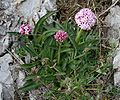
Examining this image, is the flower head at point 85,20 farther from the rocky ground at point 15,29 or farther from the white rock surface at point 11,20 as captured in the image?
the white rock surface at point 11,20

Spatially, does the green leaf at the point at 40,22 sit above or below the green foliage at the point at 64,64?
above

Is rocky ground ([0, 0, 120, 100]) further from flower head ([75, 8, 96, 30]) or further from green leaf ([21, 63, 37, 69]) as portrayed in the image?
flower head ([75, 8, 96, 30])

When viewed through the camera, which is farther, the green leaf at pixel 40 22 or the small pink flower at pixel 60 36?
the green leaf at pixel 40 22

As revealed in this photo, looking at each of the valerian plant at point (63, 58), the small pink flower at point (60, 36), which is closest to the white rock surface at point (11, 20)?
the valerian plant at point (63, 58)

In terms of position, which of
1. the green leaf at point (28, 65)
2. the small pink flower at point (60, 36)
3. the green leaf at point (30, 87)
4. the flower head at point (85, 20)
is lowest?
the green leaf at point (30, 87)

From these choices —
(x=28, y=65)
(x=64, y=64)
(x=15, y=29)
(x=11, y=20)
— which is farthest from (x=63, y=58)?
(x=11, y=20)

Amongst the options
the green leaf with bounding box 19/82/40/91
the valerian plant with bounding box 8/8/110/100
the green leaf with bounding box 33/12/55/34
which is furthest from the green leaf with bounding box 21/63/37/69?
the green leaf with bounding box 33/12/55/34

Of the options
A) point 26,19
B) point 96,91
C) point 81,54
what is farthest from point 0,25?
point 96,91
